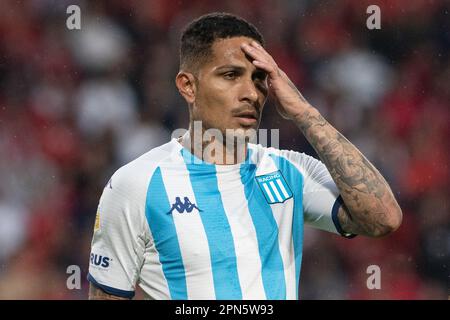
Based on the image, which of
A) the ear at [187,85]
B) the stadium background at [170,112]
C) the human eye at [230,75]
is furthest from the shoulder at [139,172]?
the stadium background at [170,112]

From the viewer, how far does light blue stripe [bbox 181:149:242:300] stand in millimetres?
2514

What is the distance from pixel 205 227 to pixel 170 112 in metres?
3.23

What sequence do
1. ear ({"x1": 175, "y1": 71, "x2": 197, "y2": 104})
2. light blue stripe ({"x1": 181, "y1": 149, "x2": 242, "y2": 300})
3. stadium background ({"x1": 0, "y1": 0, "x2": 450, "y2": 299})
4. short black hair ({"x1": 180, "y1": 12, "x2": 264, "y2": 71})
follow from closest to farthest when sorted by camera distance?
light blue stripe ({"x1": 181, "y1": 149, "x2": 242, "y2": 300})
short black hair ({"x1": 180, "y1": 12, "x2": 264, "y2": 71})
ear ({"x1": 175, "y1": 71, "x2": 197, "y2": 104})
stadium background ({"x1": 0, "y1": 0, "x2": 450, "y2": 299})

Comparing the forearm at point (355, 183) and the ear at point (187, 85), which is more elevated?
the ear at point (187, 85)

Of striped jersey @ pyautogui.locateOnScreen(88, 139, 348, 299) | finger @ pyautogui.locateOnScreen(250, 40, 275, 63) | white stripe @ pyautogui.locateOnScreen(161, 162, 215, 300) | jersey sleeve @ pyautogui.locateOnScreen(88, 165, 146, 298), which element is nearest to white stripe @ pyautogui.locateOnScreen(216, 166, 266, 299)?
striped jersey @ pyautogui.locateOnScreen(88, 139, 348, 299)

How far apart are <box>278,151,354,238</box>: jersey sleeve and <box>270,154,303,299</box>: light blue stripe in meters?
0.02

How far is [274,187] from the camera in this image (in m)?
2.71

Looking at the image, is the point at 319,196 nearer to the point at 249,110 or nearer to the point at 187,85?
the point at 249,110

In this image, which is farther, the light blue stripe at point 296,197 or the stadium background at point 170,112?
the stadium background at point 170,112

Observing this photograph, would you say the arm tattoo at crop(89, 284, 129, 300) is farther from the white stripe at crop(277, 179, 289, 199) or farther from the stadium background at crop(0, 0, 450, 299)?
the stadium background at crop(0, 0, 450, 299)

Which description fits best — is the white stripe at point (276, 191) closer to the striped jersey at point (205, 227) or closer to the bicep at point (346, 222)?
the striped jersey at point (205, 227)

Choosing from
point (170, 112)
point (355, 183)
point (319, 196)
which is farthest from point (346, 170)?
point (170, 112)

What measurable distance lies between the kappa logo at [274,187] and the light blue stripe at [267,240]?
2cm

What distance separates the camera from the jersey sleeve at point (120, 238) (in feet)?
8.45
